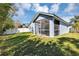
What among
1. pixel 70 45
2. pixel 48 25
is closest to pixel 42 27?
pixel 48 25

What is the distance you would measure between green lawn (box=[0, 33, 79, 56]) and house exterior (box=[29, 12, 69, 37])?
0.06 metres

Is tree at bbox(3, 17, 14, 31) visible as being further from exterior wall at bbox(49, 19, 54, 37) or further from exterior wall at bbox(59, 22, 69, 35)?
exterior wall at bbox(59, 22, 69, 35)

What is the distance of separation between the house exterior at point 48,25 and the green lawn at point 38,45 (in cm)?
6

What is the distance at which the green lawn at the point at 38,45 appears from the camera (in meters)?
2.29

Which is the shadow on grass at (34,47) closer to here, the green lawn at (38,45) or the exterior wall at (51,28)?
the green lawn at (38,45)

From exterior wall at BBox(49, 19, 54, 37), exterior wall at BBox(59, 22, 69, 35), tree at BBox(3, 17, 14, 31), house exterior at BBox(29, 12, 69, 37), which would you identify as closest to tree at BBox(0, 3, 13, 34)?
tree at BBox(3, 17, 14, 31)

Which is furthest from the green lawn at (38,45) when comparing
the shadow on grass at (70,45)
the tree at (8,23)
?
the tree at (8,23)

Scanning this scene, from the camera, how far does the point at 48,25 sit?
2369 millimetres

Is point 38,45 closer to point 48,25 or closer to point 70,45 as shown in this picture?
point 48,25

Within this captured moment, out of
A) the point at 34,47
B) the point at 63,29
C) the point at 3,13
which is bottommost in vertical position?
the point at 34,47

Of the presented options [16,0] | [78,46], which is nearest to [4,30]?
[16,0]

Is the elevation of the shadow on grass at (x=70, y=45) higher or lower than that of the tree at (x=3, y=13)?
lower

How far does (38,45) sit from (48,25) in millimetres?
273

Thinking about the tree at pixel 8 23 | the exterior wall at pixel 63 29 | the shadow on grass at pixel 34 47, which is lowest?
the shadow on grass at pixel 34 47
